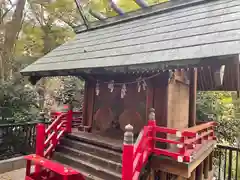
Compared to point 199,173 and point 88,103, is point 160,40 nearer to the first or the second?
point 88,103

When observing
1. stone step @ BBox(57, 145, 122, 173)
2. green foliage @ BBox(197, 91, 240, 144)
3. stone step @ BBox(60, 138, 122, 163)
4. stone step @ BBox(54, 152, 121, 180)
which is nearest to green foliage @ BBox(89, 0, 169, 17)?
green foliage @ BBox(197, 91, 240, 144)

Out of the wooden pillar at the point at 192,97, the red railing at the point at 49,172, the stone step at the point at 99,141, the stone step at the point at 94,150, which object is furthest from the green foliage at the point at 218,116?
the red railing at the point at 49,172

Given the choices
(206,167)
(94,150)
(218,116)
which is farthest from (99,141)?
(218,116)

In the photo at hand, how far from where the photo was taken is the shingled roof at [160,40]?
10.4ft

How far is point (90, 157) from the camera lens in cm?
467

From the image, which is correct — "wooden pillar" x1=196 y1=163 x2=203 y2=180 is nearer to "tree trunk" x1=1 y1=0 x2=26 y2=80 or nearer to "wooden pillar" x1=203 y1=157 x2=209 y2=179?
"wooden pillar" x1=203 y1=157 x2=209 y2=179

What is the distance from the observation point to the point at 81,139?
5289 millimetres

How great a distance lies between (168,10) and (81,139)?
4.55 meters

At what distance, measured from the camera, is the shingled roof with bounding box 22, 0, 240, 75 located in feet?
10.4

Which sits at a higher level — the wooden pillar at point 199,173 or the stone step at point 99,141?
the stone step at point 99,141

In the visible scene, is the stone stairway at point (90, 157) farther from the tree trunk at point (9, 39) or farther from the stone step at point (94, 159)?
the tree trunk at point (9, 39)

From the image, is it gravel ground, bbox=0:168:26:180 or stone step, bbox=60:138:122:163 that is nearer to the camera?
stone step, bbox=60:138:122:163

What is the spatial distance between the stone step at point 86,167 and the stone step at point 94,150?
265 mm

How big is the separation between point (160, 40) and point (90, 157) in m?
A: 3.21
